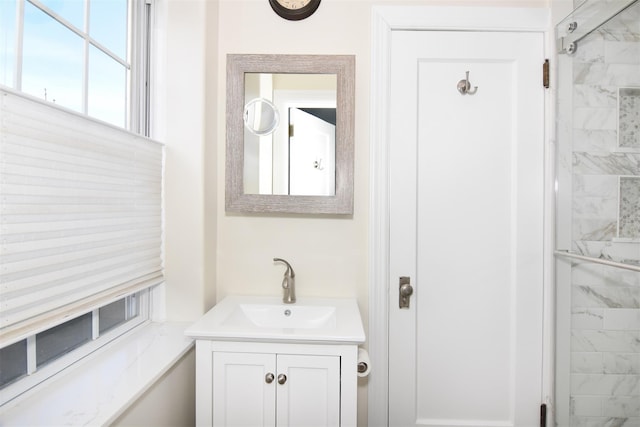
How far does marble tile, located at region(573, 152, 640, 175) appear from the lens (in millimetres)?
1098

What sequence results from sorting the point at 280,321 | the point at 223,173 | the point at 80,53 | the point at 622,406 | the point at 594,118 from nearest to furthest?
the point at 80,53 → the point at 622,406 → the point at 594,118 → the point at 280,321 → the point at 223,173

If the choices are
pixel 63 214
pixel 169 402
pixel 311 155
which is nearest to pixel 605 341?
pixel 311 155

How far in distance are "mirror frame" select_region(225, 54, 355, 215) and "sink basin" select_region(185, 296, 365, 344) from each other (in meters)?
0.40

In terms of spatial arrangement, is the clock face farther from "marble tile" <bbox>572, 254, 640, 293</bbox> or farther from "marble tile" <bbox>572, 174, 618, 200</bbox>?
"marble tile" <bbox>572, 254, 640, 293</bbox>

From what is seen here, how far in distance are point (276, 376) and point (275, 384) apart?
3 centimetres

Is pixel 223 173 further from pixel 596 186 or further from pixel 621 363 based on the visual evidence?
pixel 621 363

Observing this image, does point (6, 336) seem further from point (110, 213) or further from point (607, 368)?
point (607, 368)

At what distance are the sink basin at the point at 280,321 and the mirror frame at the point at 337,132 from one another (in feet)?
1.32

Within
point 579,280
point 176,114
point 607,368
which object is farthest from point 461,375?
point 176,114

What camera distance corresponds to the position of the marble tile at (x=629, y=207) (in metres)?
1.07

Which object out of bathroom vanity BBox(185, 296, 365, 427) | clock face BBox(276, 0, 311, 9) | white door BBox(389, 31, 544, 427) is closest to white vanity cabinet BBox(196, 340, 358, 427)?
bathroom vanity BBox(185, 296, 365, 427)

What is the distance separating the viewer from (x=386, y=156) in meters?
1.47

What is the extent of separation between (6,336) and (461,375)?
1577 mm

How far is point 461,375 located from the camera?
146 centimetres
